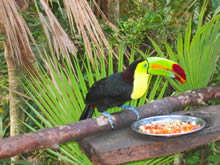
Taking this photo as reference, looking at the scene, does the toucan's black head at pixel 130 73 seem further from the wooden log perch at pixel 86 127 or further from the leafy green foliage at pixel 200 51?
the leafy green foliage at pixel 200 51

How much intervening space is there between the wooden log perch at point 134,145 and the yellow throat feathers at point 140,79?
223mm

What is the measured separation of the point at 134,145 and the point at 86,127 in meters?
0.21

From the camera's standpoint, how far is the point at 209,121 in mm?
1404

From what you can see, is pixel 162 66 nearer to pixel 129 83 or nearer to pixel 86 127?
pixel 129 83

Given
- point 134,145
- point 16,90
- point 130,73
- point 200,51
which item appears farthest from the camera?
point 16,90

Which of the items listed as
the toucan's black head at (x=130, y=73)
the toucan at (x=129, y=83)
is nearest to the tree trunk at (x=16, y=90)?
the toucan at (x=129, y=83)

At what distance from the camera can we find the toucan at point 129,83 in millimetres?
1401

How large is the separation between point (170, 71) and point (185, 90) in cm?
46

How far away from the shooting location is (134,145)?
1161 millimetres

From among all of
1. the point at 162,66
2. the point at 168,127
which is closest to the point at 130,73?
the point at 162,66

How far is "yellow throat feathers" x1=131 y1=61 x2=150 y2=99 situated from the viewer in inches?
55.9

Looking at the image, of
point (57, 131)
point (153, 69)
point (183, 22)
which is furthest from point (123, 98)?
point (183, 22)

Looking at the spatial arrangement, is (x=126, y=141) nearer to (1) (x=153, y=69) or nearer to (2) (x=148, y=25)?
(1) (x=153, y=69)

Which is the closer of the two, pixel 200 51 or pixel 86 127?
pixel 86 127
